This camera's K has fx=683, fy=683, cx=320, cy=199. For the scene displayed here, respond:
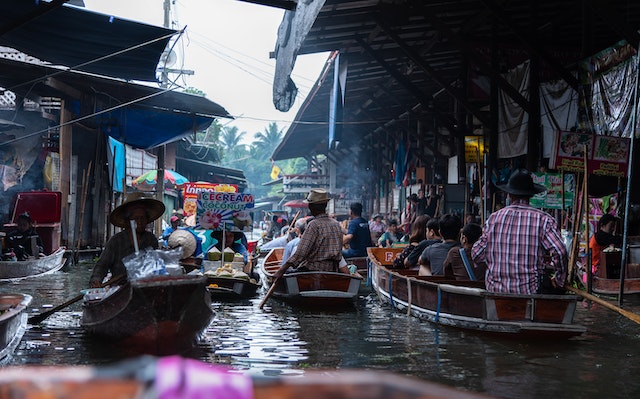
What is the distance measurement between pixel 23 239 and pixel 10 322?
28.5 ft

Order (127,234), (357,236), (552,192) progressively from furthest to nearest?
(357,236) < (552,192) < (127,234)

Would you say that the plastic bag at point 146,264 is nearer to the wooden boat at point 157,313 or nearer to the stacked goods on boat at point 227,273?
the wooden boat at point 157,313

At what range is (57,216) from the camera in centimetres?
1526

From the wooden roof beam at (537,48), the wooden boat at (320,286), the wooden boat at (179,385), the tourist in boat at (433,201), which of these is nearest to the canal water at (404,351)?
the wooden boat at (320,286)

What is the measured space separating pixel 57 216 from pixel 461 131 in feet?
30.5

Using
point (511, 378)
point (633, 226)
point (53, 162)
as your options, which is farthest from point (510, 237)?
point (53, 162)

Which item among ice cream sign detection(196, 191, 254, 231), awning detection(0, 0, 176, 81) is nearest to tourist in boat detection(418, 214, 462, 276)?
ice cream sign detection(196, 191, 254, 231)

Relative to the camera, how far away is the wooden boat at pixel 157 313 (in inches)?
235

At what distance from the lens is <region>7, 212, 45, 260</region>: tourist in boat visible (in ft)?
44.5

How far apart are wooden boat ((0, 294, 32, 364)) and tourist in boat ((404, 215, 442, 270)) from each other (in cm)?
574

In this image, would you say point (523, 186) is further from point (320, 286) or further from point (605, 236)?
point (605, 236)

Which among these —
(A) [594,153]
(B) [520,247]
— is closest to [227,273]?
(B) [520,247]

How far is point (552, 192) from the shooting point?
442 inches

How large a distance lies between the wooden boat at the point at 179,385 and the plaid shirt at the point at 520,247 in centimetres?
565
